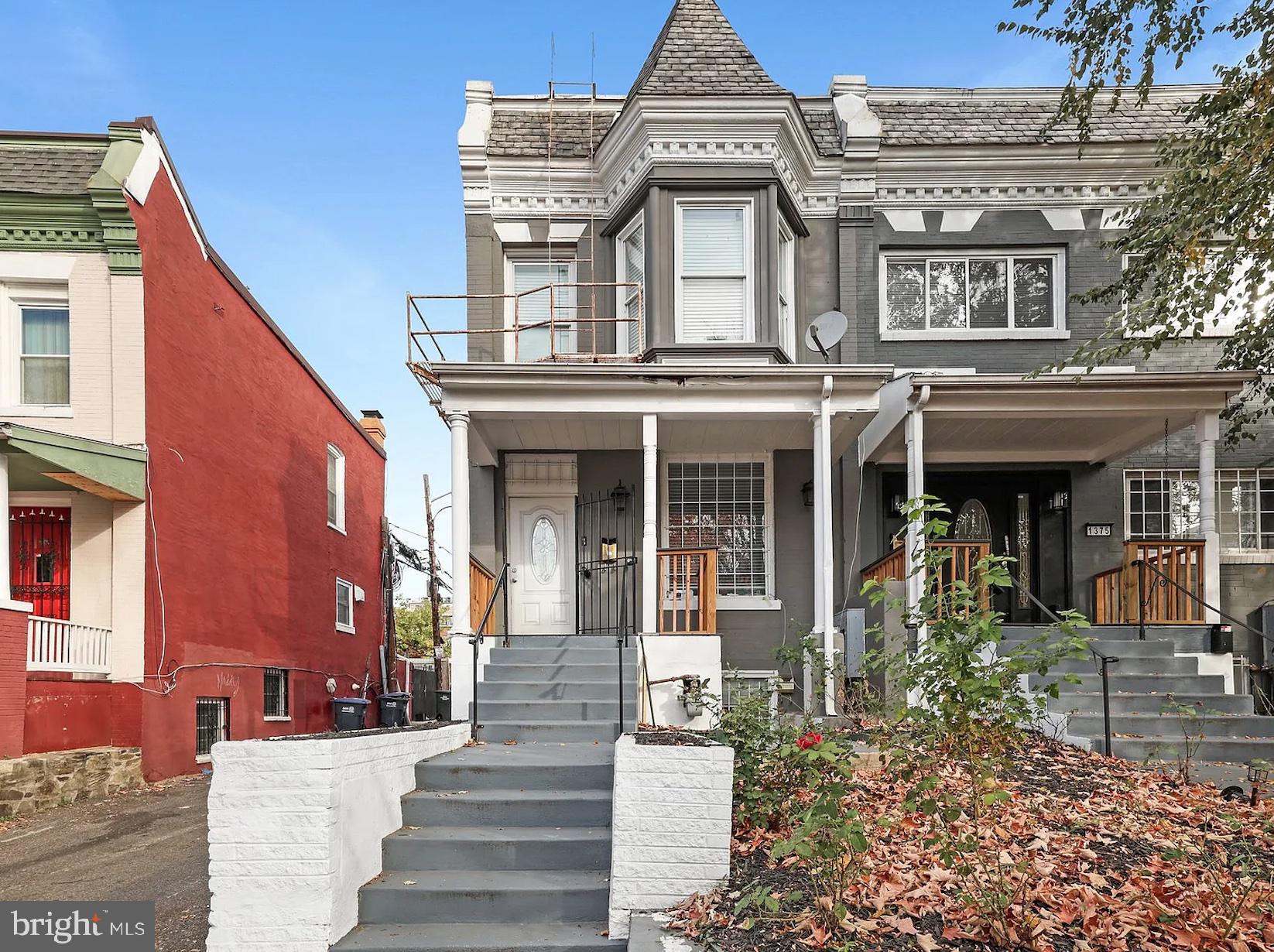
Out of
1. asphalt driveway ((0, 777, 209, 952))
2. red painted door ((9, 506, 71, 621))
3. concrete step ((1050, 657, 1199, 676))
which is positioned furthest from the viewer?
red painted door ((9, 506, 71, 621))

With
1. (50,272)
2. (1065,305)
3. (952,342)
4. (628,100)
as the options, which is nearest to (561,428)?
(628,100)

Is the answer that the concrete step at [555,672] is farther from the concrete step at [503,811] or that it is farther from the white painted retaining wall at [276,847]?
Result: the white painted retaining wall at [276,847]

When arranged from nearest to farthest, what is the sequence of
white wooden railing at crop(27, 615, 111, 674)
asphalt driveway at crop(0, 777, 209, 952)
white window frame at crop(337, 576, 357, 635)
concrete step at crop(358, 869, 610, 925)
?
concrete step at crop(358, 869, 610, 925), asphalt driveway at crop(0, 777, 209, 952), white wooden railing at crop(27, 615, 111, 674), white window frame at crop(337, 576, 357, 635)

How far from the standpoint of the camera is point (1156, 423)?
408 inches

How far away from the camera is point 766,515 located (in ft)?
37.9

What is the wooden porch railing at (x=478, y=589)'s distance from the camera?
944cm

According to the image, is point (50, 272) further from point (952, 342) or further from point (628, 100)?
point (952, 342)

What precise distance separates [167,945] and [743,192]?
Answer: 9536mm

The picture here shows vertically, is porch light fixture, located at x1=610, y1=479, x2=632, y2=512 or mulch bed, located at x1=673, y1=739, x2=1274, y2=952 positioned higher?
porch light fixture, located at x1=610, y1=479, x2=632, y2=512

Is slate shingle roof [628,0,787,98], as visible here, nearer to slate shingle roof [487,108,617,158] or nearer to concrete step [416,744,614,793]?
slate shingle roof [487,108,617,158]

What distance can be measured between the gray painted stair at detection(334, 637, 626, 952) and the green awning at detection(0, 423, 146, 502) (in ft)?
17.7

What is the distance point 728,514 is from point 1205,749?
5799 mm

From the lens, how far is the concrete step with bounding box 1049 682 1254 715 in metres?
8.11

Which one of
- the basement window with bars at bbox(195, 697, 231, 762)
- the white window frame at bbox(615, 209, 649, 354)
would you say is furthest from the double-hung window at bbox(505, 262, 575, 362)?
the basement window with bars at bbox(195, 697, 231, 762)
